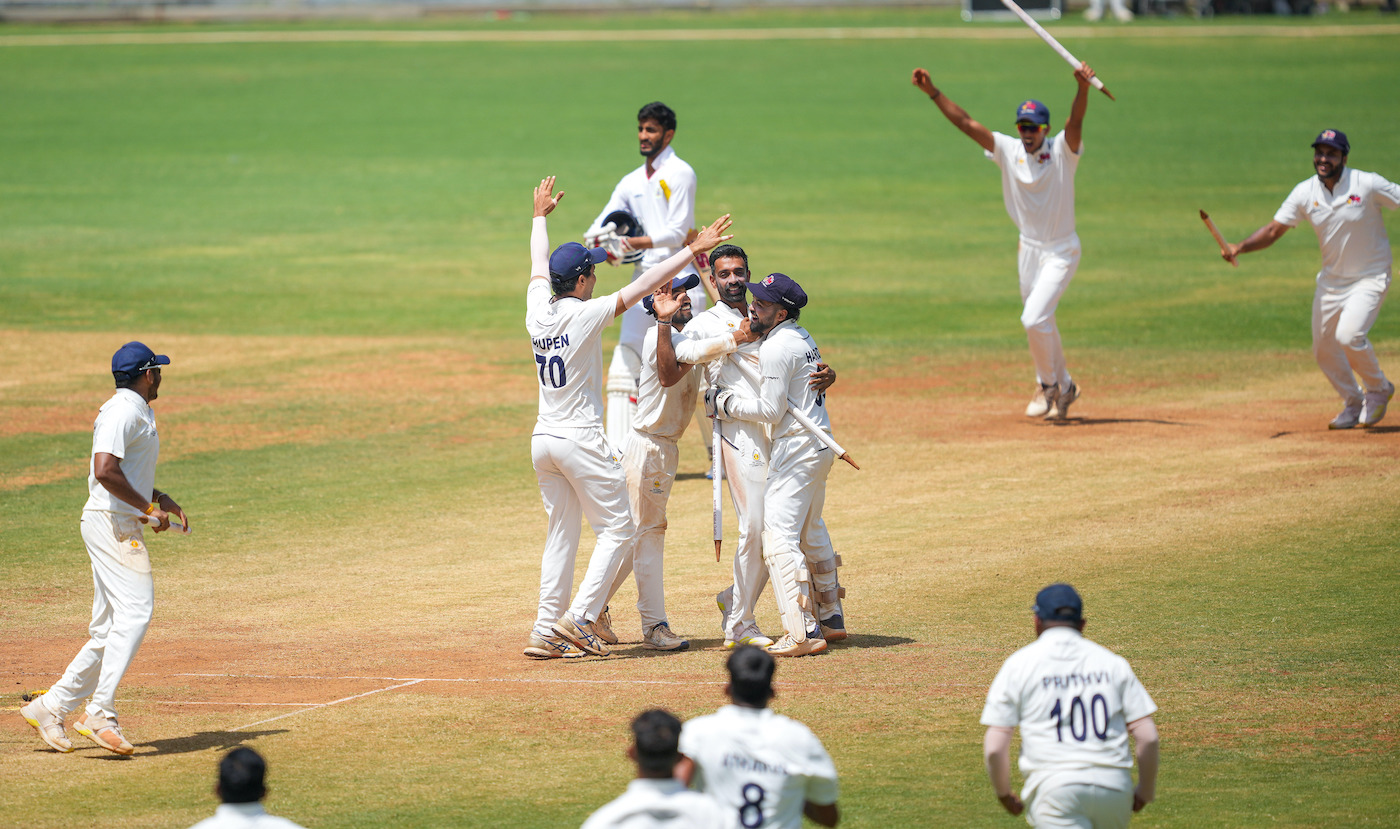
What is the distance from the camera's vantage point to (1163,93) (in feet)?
145

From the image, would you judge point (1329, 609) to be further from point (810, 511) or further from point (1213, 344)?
point (1213, 344)

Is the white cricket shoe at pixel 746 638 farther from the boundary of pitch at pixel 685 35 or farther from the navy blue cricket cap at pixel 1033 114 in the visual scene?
the boundary of pitch at pixel 685 35

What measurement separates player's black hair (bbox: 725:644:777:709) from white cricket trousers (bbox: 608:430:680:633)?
14.4 ft

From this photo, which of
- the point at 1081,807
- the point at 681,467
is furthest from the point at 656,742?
the point at 681,467

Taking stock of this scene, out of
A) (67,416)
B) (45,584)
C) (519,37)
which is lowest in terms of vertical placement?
(45,584)

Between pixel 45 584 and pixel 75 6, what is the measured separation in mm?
57117

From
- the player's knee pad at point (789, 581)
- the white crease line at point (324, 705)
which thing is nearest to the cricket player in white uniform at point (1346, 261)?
the player's knee pad at point (789, 581)

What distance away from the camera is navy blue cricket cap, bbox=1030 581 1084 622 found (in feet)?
20.9

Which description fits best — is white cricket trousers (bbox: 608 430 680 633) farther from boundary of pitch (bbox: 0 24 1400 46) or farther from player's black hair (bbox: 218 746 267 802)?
boundary of pitch (bbox: 0 24 1400 46)

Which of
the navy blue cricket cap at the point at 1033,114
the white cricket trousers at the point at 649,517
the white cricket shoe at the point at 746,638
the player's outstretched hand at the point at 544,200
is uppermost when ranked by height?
the navy blue cricket cap at the point at 1033,114

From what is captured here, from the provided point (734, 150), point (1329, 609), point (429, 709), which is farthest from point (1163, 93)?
point (429, 709)

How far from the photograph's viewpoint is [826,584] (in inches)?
407

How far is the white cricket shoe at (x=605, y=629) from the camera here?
1059 centimetres

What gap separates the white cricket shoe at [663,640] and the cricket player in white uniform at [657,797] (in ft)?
15.3
